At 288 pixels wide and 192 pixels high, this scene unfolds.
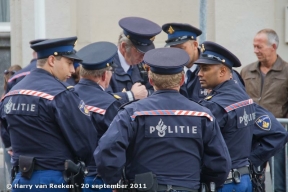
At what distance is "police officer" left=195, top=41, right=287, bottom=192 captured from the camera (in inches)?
246

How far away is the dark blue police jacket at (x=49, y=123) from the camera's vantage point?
19.4 feet

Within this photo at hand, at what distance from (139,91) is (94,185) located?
106cm

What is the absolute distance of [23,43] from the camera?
1102 cm

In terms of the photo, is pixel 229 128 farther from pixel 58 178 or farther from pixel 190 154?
pixel 58 178

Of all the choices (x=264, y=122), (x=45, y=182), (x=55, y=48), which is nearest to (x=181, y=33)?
(x=264, y=122)

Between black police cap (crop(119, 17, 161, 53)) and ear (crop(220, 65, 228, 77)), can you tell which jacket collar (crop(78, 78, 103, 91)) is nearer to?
black police cap (crop(119, 17, 161, 53))

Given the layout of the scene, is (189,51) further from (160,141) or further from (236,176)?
(160,141)

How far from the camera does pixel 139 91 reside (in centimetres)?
688

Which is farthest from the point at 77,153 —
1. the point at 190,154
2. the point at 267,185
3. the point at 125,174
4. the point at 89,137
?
the point at 267,185

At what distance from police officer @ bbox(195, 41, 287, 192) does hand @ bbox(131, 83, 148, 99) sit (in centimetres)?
62

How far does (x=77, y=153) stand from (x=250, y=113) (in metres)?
1.50

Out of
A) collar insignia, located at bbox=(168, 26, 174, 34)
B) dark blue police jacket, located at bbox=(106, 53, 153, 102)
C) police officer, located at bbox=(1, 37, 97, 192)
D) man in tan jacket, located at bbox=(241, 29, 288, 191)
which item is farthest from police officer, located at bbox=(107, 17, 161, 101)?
man in tan jacket, located at bbox=(241, 29, 288, 191)

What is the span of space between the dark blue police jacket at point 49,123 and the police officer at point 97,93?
26 cm

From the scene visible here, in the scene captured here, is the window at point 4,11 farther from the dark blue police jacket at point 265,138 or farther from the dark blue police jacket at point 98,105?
the dark blue police jacket at point 265,138
